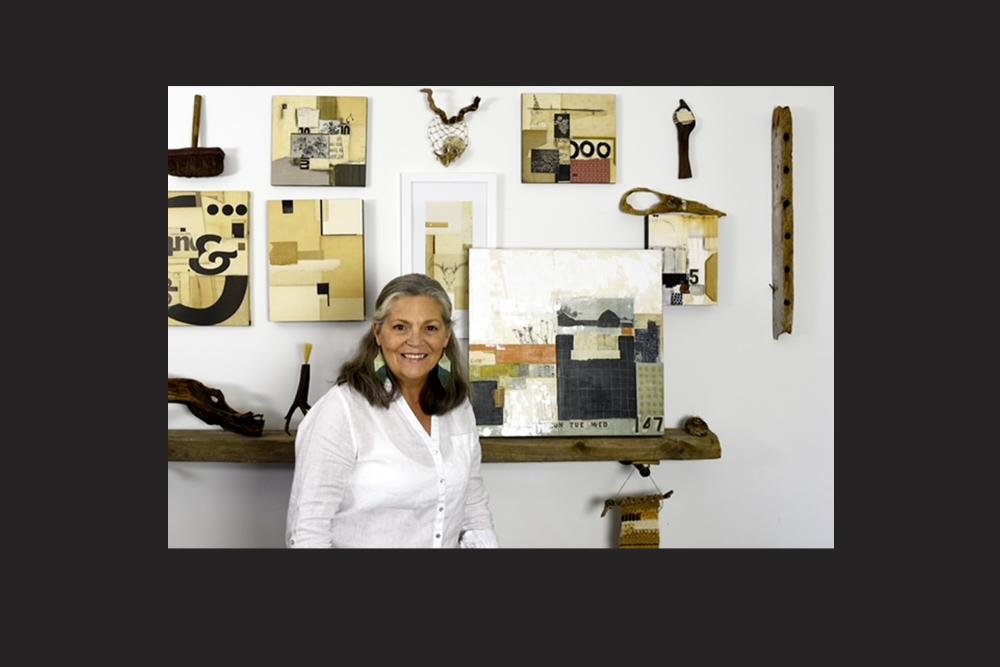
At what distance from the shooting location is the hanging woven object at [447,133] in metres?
2.51

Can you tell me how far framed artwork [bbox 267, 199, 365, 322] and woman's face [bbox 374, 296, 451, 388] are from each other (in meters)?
0.63

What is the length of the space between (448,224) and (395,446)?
3.10 ft

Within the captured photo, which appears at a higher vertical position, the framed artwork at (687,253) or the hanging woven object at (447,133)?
the hanging woven object at (447,133)

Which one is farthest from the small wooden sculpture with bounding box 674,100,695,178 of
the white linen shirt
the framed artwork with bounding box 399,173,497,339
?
the white linen shirt

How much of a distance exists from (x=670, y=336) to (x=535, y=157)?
0.79 metres

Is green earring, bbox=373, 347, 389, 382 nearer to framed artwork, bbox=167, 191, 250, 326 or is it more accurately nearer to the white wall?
the white wall

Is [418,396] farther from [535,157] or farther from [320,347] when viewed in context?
[535,157]

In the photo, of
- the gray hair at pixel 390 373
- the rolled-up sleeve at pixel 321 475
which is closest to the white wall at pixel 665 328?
the gray hair at pixel 390 373

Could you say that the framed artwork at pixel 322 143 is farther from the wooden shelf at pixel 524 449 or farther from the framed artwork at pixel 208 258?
the wooden shelf at pixel 524 449

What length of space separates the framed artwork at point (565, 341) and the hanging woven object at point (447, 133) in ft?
1.15

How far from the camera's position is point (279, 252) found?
2.54 metres

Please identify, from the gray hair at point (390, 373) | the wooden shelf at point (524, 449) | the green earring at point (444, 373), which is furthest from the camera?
the wooden shelf at point (524, 449)

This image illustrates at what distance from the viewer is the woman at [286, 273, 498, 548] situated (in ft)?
5.94

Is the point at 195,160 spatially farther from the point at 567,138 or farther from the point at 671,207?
the point at 671,207
